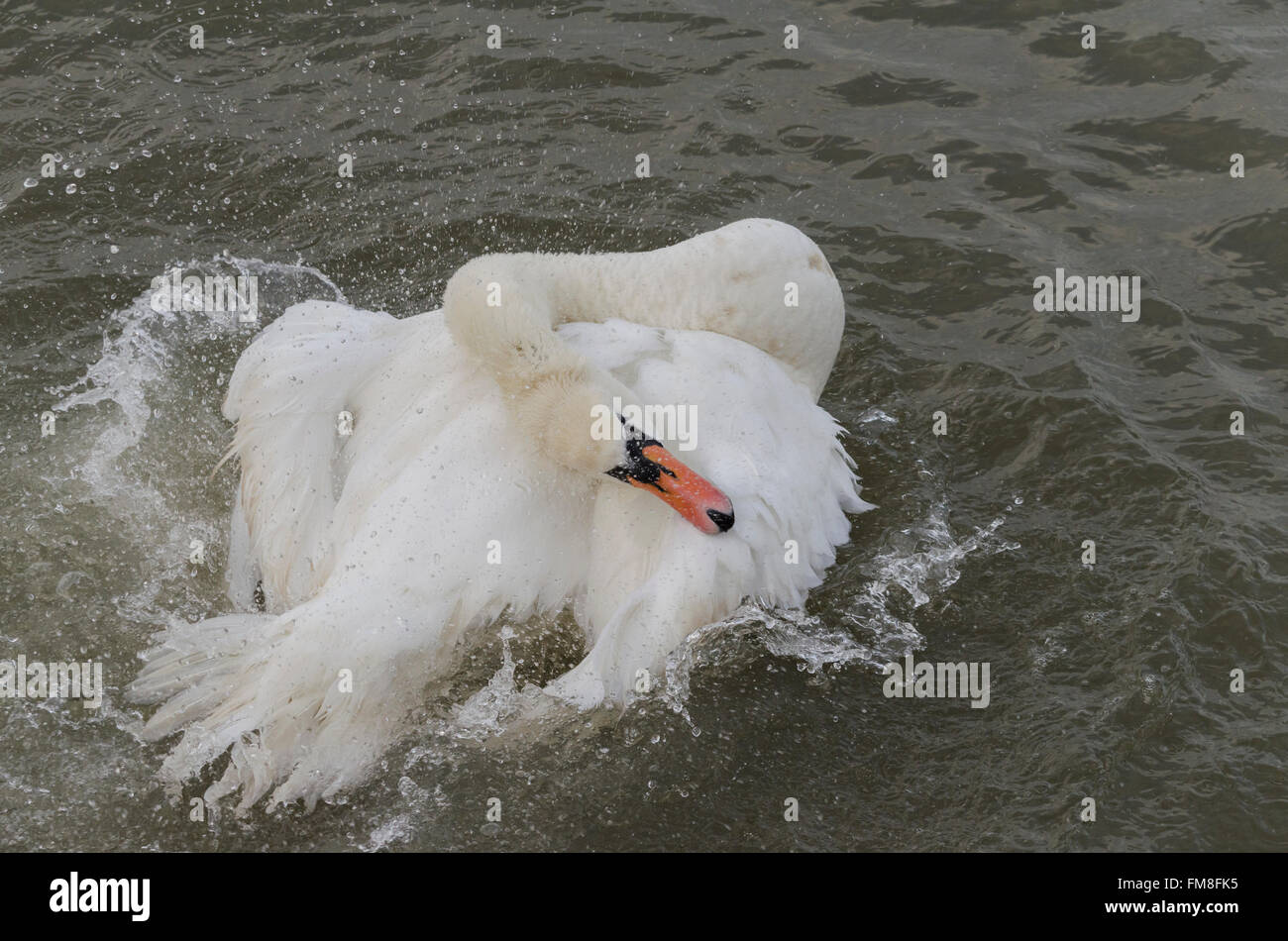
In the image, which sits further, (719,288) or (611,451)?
(719,288)

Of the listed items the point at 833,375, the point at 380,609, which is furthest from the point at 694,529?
the point at 833,375

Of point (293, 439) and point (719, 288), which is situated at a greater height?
point (719, 288)

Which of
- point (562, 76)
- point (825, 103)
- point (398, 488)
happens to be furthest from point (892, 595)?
point (562, 76)

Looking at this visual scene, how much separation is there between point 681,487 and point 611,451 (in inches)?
11.4

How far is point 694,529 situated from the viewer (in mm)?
5367

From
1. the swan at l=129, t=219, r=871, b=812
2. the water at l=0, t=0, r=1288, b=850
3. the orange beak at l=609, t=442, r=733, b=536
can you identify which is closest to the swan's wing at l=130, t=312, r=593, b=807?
the swan at l=129, t=219, r=871, b=812

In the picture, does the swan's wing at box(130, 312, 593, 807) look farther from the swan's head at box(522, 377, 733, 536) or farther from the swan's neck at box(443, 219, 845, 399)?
the swan's neck at box(443, 219, 845, 399)

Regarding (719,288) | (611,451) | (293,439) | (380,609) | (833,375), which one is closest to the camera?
(380,609)

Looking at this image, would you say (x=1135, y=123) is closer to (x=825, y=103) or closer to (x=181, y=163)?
(x=825, y=103)

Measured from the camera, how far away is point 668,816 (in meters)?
5.58

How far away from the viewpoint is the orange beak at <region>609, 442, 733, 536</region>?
5.21 meters

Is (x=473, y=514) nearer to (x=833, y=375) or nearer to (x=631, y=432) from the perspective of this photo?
(x=631, y=432)

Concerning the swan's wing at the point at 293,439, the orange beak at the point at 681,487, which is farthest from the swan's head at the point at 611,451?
the swan's wing at the point at 293,439

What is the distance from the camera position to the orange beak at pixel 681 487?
17.1ft
